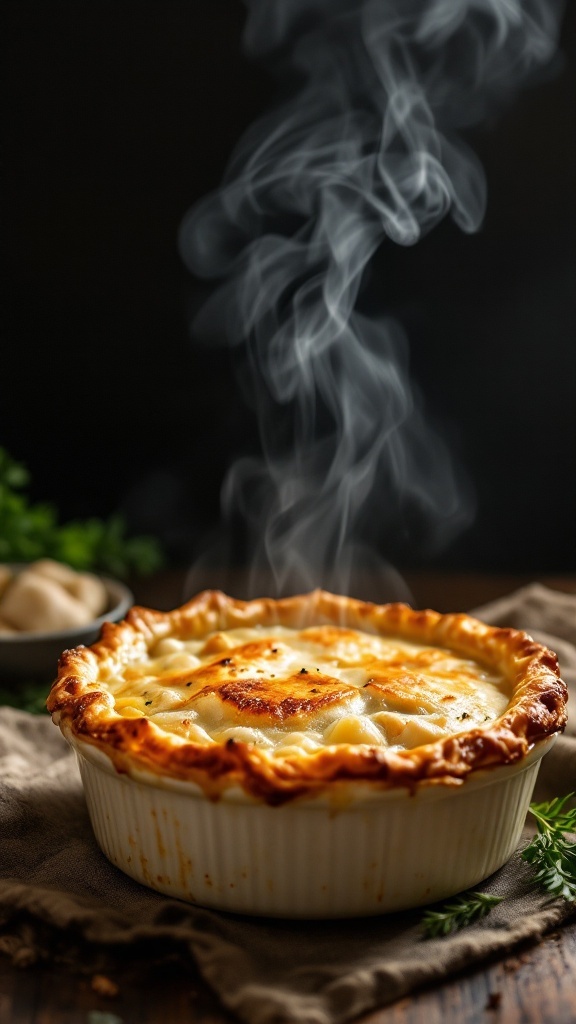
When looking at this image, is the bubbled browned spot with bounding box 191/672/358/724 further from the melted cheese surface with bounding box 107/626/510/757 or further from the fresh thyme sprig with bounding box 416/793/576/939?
the fresh thyme sprig with bounding box 416/793/576/939

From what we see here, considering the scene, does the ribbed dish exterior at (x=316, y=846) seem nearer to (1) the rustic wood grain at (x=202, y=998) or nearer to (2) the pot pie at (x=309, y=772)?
(2) the pot pie at (x=309, y=772)

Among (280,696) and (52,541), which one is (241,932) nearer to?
(280,696)

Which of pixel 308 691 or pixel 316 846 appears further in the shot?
pixel 308 691

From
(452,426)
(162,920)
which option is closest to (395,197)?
(452,426)

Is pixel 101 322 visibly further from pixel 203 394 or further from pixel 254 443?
pixel 254 443

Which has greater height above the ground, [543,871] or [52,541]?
[543,871]

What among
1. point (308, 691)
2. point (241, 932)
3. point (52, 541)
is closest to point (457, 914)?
point (241, 932)

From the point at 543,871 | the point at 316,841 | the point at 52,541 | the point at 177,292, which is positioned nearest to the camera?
the point at 316,841
